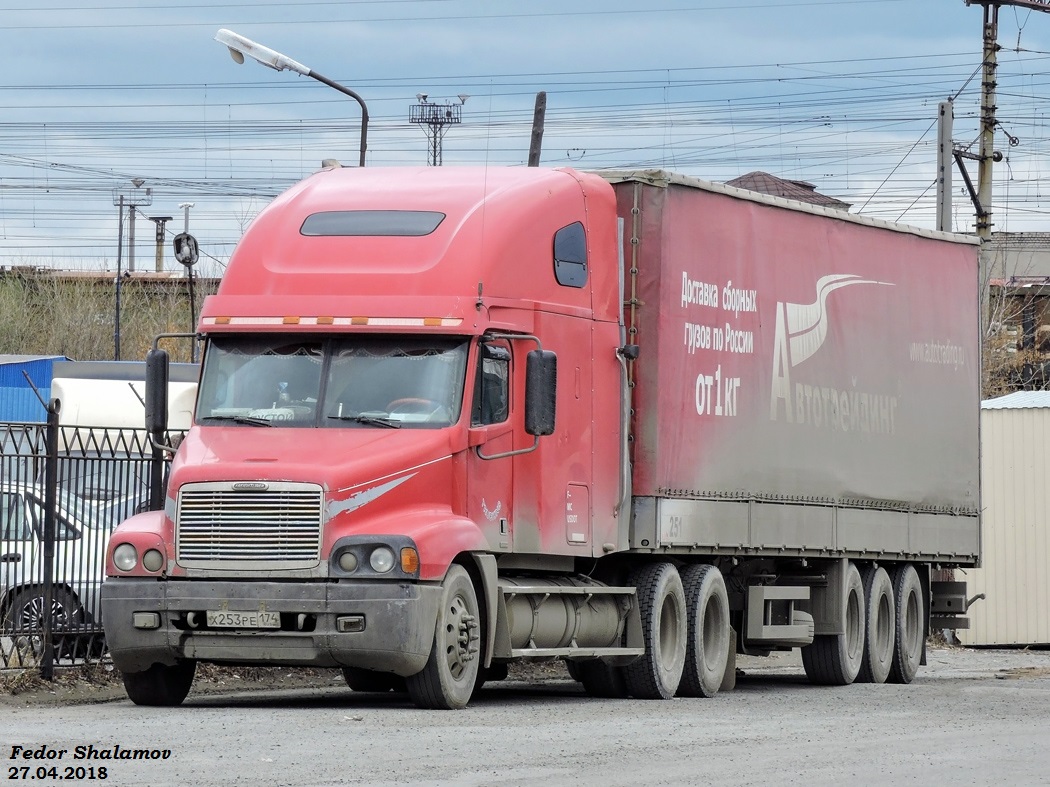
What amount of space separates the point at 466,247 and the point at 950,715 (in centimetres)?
496

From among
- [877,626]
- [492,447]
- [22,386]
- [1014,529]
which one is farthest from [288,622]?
[22,386]

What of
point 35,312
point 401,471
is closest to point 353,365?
point 401,471

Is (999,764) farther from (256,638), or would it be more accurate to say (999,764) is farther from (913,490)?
(913,490)

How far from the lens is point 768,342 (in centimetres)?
1834

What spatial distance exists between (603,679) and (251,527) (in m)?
4.47

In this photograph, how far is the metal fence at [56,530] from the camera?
1538 centimetres

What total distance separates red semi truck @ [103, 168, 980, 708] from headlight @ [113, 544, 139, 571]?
0.03m

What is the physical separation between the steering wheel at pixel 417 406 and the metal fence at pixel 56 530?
9.95 feet

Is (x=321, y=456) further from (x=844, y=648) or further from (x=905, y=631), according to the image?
(x=905, y=631)

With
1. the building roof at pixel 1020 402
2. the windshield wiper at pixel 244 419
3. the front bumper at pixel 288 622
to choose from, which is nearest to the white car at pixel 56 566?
the front bumper at pixel 288 622

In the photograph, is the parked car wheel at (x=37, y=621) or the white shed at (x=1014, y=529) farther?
the white shed at (x=1014, y=529)

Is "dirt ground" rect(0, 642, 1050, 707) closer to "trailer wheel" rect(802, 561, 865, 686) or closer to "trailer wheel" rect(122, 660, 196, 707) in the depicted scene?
"trailer wheel" rect(122, 660, 196, 707)

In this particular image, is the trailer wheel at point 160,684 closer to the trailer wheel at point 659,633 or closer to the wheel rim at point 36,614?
the wheel rim at point 36,614

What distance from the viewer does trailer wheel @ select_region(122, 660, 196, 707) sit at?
1427 centimetres
